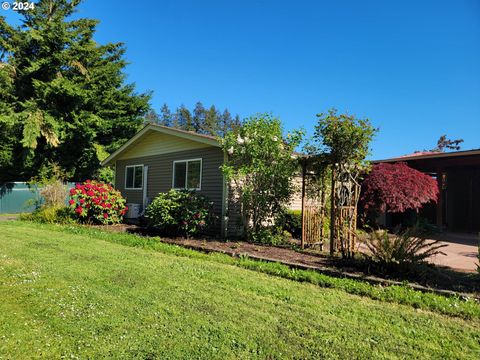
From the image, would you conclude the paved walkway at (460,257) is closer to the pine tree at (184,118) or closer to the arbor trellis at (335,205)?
the arbor trellis at (335,205)

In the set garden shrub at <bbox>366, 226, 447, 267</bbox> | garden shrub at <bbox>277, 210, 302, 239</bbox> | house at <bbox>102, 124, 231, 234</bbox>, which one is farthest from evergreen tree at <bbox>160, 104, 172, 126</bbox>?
garden shrub at <bbox>366, 226, 447, 267</bbox>

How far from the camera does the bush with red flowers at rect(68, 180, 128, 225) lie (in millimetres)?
11969

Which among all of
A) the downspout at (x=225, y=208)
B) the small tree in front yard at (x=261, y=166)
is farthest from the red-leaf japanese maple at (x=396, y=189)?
the downspout at (x=225, y=208)

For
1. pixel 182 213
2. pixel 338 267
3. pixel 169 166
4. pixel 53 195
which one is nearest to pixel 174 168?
pixel 169 166

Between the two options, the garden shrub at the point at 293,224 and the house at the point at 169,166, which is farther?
the house at the point at 169,166

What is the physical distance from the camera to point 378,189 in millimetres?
11281

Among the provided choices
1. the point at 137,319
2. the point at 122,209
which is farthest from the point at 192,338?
the point at 122,209

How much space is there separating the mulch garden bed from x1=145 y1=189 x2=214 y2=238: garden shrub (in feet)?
2.16

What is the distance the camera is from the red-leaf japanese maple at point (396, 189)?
11.0m

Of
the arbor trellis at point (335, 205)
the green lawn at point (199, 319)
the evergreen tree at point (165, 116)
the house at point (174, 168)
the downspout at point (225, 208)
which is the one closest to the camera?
the green lawn at point (199, 319)

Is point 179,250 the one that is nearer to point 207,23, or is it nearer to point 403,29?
point 403,29

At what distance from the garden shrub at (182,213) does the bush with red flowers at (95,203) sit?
9.89ft

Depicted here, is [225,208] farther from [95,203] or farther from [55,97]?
[55,97]
